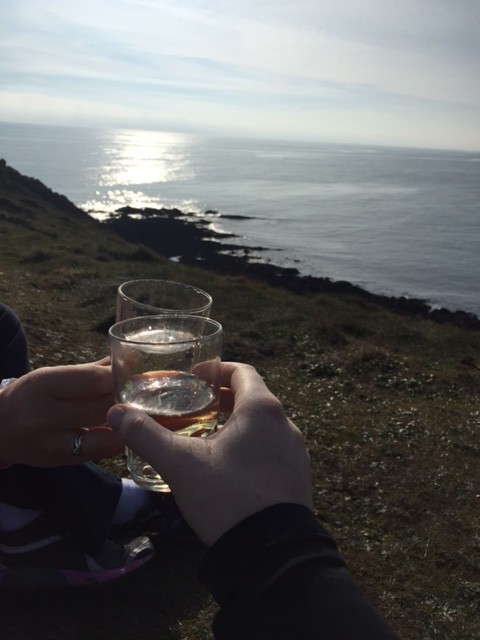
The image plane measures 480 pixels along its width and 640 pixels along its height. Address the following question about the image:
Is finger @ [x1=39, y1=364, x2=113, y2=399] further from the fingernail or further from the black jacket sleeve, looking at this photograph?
the black jacket sleeve

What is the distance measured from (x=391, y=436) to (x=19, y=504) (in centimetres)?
618

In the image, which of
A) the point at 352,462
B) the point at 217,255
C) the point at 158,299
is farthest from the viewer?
the point at 217,255

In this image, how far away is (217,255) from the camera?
176 feet

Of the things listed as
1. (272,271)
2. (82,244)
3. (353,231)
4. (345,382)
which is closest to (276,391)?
(345,382)

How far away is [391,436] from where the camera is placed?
349 inches

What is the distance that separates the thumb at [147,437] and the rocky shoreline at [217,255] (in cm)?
3404

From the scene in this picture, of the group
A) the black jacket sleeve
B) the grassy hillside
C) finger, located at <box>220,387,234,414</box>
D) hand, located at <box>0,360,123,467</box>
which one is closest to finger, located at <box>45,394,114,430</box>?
hand, located at <box>0,360,123,467</box>

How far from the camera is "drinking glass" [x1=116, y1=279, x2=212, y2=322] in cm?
257

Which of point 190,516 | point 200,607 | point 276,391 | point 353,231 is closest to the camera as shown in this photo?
point 190,516

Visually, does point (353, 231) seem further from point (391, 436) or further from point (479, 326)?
point (391, 436)

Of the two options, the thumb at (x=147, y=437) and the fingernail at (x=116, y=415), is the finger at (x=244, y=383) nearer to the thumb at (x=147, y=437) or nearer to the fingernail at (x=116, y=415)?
the thumb at (x=147, y=437)

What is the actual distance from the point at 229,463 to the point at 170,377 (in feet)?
1.38

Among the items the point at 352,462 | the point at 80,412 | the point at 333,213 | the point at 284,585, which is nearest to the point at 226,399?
the point at 80,412

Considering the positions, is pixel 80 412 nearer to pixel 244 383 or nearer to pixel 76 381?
pixel 76 381
